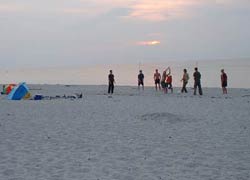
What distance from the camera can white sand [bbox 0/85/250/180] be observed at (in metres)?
7.91

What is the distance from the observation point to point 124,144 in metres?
10.5

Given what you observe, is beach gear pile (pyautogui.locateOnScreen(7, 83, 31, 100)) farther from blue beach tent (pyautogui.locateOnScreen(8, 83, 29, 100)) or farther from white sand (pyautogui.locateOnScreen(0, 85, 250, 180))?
white sand (pyautogui.locateOnScreen(0, 85, 250, 180))

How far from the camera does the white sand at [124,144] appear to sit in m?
7.91

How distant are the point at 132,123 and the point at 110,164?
563 cm

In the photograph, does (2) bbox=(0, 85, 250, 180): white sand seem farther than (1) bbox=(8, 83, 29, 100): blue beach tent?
No

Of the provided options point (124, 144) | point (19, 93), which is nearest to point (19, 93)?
point (19, 93)

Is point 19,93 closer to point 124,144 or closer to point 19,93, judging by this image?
point 19,93

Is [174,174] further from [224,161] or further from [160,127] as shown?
[160,127]

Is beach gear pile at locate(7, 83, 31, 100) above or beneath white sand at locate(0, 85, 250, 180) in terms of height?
above

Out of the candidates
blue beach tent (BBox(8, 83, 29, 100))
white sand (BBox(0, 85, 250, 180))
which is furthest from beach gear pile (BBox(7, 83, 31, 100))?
white sand (BBox(0, 85, 250, 180))

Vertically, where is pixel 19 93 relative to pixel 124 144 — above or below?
above

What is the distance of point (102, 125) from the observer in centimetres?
1369

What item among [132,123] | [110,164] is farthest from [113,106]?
[110,164]

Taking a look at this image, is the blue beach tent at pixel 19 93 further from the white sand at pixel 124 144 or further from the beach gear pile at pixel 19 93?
the white sand at pixel 124 144
